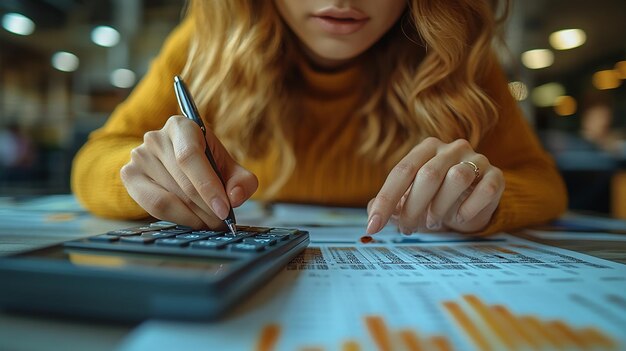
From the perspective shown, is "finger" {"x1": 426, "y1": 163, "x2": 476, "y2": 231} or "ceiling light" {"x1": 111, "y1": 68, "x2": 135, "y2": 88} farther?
"ceiling light" {"x1": 111, "y1": 68, "x2": 135, "y2": 88}

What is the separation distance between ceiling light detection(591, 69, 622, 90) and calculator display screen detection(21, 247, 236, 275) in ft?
7.45

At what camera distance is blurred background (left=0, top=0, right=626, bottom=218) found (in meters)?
1.95

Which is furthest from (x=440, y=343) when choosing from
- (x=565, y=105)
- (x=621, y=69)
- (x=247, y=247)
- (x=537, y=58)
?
(x=537, y=58)

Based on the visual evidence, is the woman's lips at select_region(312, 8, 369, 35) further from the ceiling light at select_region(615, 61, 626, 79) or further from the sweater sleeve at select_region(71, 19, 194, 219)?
the ceiling light at select_region(615, 61, 626, 79)

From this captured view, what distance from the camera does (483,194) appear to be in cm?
38

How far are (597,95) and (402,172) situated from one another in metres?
2.14

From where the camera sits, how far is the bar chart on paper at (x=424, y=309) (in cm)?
17

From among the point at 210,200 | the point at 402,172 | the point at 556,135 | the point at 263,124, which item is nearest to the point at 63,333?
the point at 210,200

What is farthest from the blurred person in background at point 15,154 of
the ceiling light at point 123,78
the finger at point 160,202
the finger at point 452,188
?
the finger at point 452,188

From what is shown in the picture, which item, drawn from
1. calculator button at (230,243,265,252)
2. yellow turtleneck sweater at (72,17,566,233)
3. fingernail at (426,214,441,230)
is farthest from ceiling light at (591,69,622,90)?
calculator button at (230,243,265,252)

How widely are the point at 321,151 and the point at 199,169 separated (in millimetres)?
419

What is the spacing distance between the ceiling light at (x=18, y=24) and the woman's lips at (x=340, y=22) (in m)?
2.23

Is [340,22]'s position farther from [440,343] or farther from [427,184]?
[440,343]

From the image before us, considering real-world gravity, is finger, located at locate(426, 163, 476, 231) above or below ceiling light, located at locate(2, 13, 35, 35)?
below
